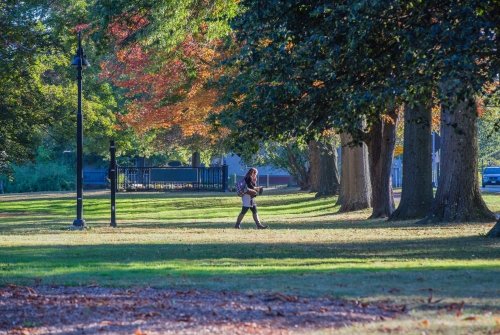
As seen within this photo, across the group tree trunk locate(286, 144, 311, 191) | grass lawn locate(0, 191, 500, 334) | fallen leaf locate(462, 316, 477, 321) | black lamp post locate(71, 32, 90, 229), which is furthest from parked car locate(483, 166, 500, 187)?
fallen leaf locate(462, 316, 477, 321)

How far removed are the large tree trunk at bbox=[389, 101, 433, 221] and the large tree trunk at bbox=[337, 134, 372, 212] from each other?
665 cm

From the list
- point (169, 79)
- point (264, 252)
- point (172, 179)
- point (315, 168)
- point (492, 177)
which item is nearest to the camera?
point (264, 252)

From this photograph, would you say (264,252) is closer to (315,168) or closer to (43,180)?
(315,168)

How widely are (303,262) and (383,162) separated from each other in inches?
607

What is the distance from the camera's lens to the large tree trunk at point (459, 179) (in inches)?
965

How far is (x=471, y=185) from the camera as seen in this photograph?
81.6 ft

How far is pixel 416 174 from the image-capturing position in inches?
1088

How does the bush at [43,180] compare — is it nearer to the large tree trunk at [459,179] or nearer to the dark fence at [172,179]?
the dark fence at [172,179]

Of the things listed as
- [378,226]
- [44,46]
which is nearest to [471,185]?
[378,226]

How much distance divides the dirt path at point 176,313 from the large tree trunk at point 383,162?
63.0ft

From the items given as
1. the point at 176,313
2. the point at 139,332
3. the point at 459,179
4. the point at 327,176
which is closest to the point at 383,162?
the point at 459,179

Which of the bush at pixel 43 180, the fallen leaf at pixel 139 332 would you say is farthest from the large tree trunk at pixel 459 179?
the bush at pixel 43 180

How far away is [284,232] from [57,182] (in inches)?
2082

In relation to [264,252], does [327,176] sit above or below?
above
